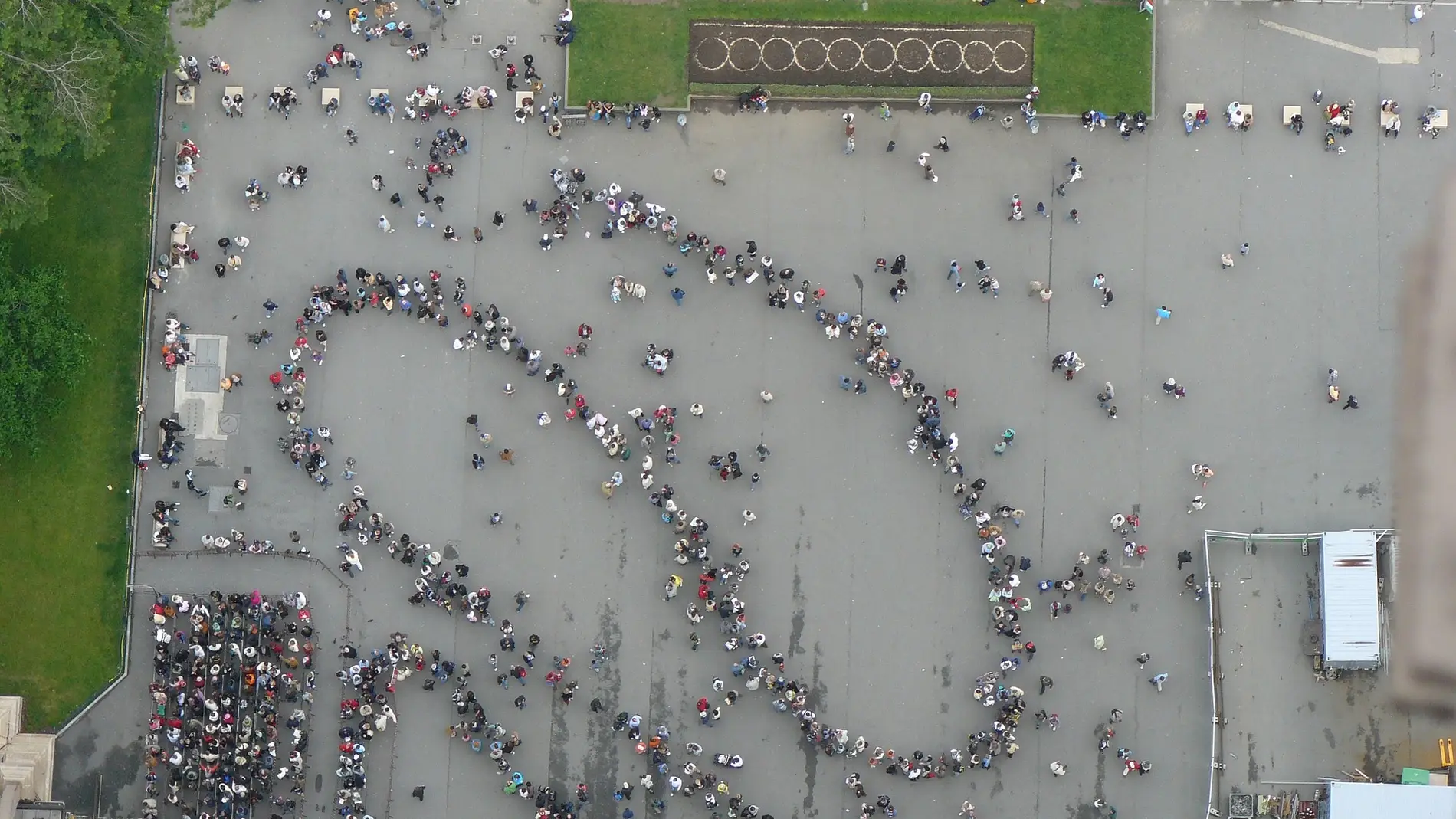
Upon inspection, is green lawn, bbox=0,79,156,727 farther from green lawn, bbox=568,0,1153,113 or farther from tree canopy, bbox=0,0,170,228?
green lawn, bbox=568,0,1153,113

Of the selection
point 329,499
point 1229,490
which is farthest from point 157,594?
point 1229,490

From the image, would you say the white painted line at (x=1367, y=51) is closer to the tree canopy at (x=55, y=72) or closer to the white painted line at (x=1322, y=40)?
the white painted line at (x=1322, y=40)

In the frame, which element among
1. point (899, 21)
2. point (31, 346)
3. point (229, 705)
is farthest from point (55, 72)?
point (899, 21)

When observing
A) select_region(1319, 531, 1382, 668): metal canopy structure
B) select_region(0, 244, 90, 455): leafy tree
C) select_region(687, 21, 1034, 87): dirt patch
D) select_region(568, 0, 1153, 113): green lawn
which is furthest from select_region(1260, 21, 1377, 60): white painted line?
select_region(0, 244, 90, 455): leafy tree

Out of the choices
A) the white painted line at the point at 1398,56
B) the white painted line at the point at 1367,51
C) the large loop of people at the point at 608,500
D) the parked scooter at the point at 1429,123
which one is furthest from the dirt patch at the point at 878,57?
the parked scooter at the point at 1429,123

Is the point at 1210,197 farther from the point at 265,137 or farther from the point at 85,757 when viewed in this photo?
the point at 85,757
